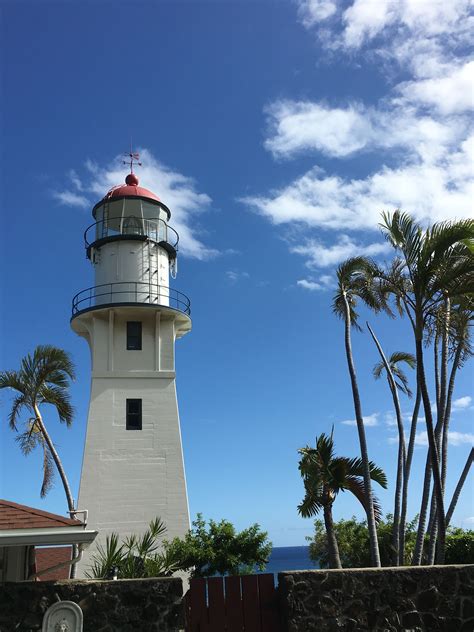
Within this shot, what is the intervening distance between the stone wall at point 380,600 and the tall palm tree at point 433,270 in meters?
2.46

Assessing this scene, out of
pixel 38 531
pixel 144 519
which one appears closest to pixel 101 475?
pixel 144 519

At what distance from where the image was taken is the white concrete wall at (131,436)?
19.8 m

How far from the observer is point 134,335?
73.9ft

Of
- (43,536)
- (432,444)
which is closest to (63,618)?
(43,536)

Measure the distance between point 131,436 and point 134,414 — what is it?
79cm

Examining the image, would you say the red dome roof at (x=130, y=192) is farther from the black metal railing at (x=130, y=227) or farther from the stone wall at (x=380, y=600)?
the stone wall at (x=380, y=600)

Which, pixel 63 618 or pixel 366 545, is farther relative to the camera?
pixel 366 545

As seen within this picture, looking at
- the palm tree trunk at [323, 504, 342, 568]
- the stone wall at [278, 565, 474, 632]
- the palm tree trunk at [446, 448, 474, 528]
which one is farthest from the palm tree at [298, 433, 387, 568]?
the stone wall at [278, 565, 474, 632]

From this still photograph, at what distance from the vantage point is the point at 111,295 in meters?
22.4

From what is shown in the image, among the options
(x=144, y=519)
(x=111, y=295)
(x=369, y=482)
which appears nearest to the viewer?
(x=369, y=482)

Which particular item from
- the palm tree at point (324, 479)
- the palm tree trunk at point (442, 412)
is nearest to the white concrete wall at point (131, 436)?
the palm tree at point (324, 479)

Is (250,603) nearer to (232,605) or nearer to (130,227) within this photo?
(232,605)

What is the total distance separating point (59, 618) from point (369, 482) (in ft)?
31.2

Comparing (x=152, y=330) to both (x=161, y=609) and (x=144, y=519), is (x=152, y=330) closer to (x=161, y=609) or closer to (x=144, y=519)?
(x=144, y=519)
